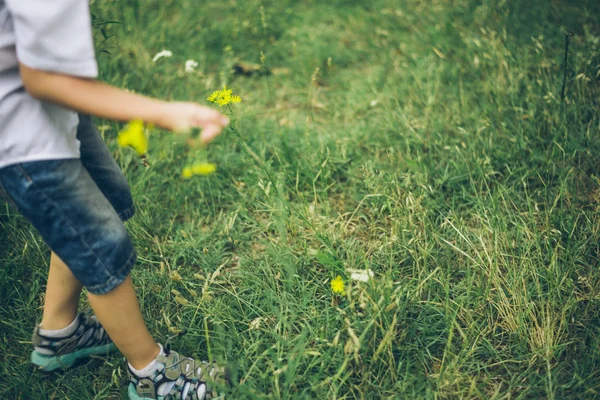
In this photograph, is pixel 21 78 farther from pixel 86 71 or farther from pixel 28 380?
pixel 28 380

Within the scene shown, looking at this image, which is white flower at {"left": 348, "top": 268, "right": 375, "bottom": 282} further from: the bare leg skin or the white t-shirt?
the white t-shirt

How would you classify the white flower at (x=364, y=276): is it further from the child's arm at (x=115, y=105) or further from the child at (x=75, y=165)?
the child's arm at (x=115, y=105)

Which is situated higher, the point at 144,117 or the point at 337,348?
the point at 144,117

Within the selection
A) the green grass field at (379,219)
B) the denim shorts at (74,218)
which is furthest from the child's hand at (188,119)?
the green grass field at (379,219)


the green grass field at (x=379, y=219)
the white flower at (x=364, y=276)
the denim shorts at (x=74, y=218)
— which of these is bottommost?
the green grass field at (x=379, y=219)

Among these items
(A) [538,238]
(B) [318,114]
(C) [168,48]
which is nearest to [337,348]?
(A) [538,238]

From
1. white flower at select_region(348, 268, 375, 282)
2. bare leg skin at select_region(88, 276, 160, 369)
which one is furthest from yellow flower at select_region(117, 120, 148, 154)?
white flower at select_region(348, 268, 375, 282)

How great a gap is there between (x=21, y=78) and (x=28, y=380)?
3.52ft

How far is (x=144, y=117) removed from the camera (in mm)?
1100

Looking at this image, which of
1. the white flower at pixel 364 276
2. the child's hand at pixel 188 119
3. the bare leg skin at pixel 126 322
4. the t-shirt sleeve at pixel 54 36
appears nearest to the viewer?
the t-shirt sleeve at pixel 54 36

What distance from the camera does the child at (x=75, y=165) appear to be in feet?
3.34

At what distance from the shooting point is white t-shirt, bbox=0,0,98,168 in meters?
0.99

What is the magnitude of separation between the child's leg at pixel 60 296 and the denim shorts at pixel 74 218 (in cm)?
32

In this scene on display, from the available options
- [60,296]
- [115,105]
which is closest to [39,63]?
[115,105]
